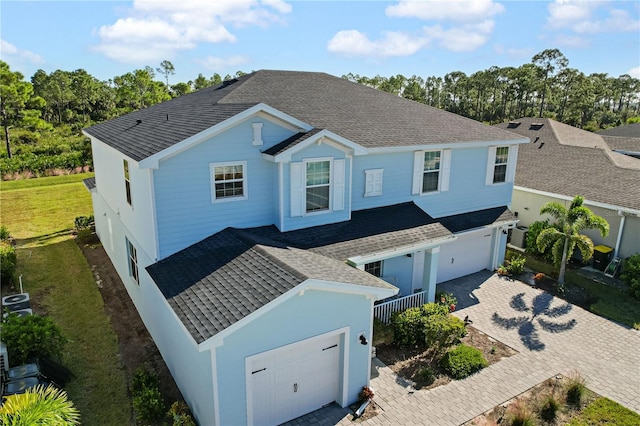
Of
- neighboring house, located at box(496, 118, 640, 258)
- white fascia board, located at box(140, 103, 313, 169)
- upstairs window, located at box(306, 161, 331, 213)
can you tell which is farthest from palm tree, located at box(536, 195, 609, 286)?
white fascia board, located at box(140, 103, 313, 169)

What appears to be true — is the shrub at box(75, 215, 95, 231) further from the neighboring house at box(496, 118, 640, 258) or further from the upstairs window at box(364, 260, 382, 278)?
the neighboring house at box(496, 118, 640, 258)

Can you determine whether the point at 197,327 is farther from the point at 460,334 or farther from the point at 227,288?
the point at 460,334

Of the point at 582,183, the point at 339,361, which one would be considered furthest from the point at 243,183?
the point at 582,183

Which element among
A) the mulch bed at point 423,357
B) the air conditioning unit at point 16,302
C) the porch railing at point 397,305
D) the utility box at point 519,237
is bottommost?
the mulch bed at point 423,357

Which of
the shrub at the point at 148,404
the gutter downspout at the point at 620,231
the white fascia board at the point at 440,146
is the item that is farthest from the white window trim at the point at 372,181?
the gutter downspout at the point at 620,231

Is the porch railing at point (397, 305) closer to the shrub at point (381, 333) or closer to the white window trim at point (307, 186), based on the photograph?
the shrub at point (381, 333)
